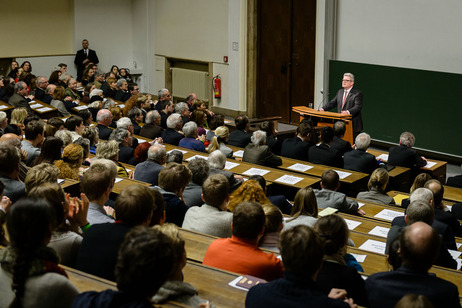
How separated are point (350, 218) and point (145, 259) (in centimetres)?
339

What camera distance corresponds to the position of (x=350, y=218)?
5.30 metres

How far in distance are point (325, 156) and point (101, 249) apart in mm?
4745

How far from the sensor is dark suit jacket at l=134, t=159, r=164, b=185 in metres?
6.07

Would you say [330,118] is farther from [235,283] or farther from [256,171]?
[235,283]

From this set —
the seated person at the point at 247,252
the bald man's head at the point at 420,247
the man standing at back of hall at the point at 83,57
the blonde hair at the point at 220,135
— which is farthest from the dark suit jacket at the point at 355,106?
the man standing at back of hall at the point at 83,57

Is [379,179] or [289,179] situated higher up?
[379,179]

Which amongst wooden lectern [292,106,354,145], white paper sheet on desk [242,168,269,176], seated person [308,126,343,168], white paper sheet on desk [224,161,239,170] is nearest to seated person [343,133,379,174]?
seated person [308,126,343,168]

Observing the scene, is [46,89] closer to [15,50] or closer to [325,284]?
[15,50]

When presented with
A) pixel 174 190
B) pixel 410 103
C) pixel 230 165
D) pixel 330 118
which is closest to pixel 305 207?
pixel 174 190

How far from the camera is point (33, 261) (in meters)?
2.50

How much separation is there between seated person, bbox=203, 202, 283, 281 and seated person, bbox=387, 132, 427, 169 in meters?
4.63

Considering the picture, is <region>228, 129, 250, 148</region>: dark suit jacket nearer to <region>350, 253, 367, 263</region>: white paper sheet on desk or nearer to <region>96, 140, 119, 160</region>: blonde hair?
<region>96, 140, 119, 160</region>: blonde hair

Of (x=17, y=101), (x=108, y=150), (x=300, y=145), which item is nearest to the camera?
(x=108, y=150)

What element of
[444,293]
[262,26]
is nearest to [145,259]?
[444,293]
